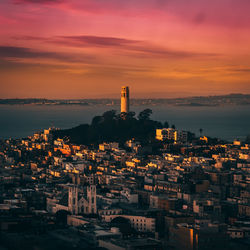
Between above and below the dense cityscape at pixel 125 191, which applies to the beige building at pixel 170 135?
above

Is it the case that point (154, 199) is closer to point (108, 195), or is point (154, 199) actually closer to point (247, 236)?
point (108, 195)

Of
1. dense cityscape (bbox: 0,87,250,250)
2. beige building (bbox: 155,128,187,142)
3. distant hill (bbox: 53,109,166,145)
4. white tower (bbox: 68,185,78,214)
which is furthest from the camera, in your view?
distant hill (bbox: 53,109,166,145)

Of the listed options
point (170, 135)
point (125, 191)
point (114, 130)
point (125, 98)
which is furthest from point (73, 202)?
point (125, 98)

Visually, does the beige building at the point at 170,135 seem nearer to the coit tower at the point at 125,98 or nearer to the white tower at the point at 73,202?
the coit tower at the point at 125,98

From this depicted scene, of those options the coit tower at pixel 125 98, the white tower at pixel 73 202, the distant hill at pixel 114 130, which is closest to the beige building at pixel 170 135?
the distant hill at pixel 114 130

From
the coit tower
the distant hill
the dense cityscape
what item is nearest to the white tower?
the dense cityscape

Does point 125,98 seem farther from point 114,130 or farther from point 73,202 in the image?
point 73,202

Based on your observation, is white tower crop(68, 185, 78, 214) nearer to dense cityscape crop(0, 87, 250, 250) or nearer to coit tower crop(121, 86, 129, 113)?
dense cityscape crop(0, 87, 250, 250)

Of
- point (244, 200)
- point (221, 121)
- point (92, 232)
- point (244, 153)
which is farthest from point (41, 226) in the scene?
point (221, 121)
